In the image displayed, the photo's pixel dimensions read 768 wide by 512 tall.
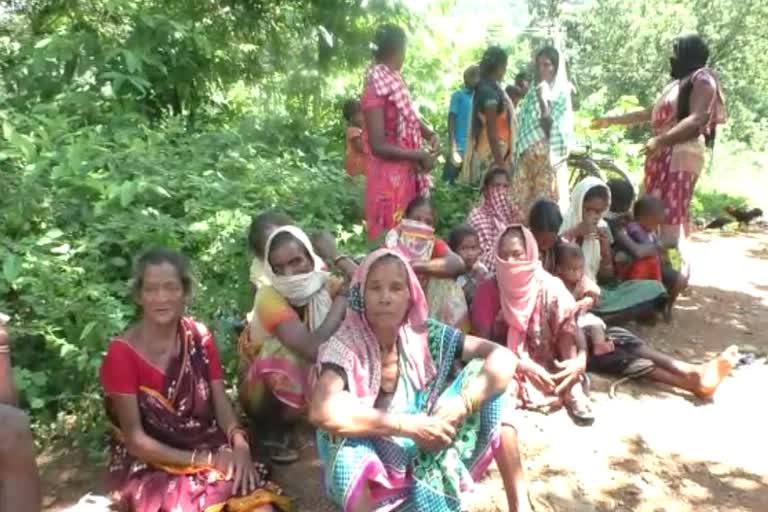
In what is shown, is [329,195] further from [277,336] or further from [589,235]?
[277,336]

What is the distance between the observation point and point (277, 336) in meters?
2.91

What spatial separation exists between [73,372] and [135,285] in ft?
3.16

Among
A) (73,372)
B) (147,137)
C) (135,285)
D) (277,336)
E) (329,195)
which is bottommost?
(73,372)

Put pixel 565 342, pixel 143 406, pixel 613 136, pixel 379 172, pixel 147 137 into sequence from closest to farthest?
pixel 143 406
pixel 565 342
pixel 379 172
pixel 147 137
pixel 613 136

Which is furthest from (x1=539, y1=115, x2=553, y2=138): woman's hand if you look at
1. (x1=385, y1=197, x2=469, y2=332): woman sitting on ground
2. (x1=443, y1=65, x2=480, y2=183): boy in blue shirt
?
(x1=385, y1=197, x2=469, y2=332): woman sitting on ground

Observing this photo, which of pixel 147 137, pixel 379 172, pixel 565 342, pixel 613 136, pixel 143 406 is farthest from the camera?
pixel 613 136

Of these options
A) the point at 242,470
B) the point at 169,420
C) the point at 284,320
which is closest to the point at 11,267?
the point at 169,420

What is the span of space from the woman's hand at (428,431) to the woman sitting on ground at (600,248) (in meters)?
2.12

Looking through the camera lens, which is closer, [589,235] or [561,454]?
[561,454]

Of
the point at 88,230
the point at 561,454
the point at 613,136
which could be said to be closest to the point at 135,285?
the point at 88,230

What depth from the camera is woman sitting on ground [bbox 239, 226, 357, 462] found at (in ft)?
9.46

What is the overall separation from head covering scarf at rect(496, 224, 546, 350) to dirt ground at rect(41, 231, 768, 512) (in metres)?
0.41

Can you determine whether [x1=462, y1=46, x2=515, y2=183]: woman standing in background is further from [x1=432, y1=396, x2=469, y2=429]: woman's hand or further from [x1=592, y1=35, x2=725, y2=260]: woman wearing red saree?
[x1=432, y1=396, x2=469, y2=429]: woman's hand

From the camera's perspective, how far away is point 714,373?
3842 mm
